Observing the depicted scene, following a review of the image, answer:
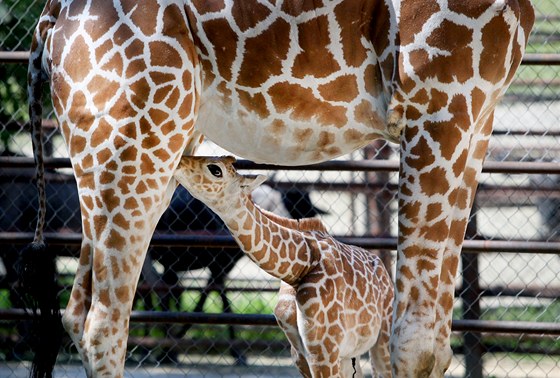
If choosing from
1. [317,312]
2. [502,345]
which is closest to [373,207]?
[502,345]

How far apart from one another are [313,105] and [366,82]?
0.18m

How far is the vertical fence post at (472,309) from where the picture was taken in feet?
16.7

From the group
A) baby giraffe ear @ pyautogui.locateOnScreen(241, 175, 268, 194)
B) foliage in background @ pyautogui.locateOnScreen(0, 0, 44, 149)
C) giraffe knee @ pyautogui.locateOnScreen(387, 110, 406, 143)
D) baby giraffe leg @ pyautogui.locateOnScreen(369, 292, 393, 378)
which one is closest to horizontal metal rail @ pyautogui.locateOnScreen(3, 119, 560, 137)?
foliage in background @ pyautogui.locateOnScreen(0, 0, 44, 149)

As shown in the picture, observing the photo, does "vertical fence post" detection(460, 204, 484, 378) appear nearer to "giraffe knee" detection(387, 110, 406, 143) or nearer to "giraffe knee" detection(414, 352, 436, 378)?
"giraffe knee" detection(414, 352, 436, 378)

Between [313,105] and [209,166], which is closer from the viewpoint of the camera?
[313,105]

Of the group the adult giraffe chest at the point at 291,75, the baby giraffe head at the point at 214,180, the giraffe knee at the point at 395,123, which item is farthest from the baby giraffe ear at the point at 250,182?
the giraffe knee at the point at 395,123

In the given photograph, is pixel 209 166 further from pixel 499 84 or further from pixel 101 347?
pixel 499 84

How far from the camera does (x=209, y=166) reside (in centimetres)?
327

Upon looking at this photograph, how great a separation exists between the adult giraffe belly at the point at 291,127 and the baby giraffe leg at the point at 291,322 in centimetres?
79

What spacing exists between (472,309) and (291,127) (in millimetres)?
2682

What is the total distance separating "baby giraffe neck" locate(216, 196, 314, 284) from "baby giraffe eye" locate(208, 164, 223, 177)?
0.16 meters

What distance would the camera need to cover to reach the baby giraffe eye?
327 cm

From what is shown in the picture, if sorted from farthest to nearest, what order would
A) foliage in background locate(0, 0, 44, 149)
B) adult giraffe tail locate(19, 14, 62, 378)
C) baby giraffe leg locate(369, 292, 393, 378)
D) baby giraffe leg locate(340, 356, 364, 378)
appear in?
foliage in background locate(0, 0, 44, 149) < baby giraffe leg locate(369, 292, 393, 378) < baby giraffe leg locate(340, 356, 364, 378) < adult giraffe tail locate(19, 14, 62, 378)

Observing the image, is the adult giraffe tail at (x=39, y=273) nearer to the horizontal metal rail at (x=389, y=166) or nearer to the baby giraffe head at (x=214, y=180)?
the baby giraffe head at (x=214, y=180)
